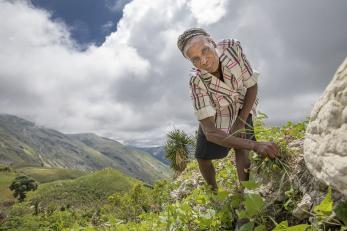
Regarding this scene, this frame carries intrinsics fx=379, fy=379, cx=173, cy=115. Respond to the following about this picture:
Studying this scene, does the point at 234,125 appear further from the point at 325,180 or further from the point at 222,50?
the point at 325,180

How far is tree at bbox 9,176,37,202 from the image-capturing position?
128 meters

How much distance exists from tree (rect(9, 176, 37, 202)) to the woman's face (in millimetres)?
133841

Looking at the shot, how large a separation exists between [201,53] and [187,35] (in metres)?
0.26

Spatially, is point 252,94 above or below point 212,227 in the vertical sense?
above

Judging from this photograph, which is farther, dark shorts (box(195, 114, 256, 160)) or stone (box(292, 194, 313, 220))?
dark shorts (box(195, 114, 256, 160))

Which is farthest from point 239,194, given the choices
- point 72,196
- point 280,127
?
point 72,196

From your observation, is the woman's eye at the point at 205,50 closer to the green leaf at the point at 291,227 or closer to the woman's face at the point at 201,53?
the woman's face at the point at 201,53

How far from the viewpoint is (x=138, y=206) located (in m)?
11.6

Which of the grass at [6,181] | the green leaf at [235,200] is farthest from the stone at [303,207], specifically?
the grass at [6,181]

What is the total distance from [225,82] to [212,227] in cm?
162

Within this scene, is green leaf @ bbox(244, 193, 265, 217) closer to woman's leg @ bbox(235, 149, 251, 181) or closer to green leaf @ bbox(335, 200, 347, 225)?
green leaf @ bbox(335, 200, 347, 225)

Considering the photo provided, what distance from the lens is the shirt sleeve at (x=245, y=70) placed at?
4.30 m

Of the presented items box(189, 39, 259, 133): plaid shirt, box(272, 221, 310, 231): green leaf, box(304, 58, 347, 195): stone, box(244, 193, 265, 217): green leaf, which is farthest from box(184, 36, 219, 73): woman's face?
box(272, 221, 310, 231): green leaf

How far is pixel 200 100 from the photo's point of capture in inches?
163
